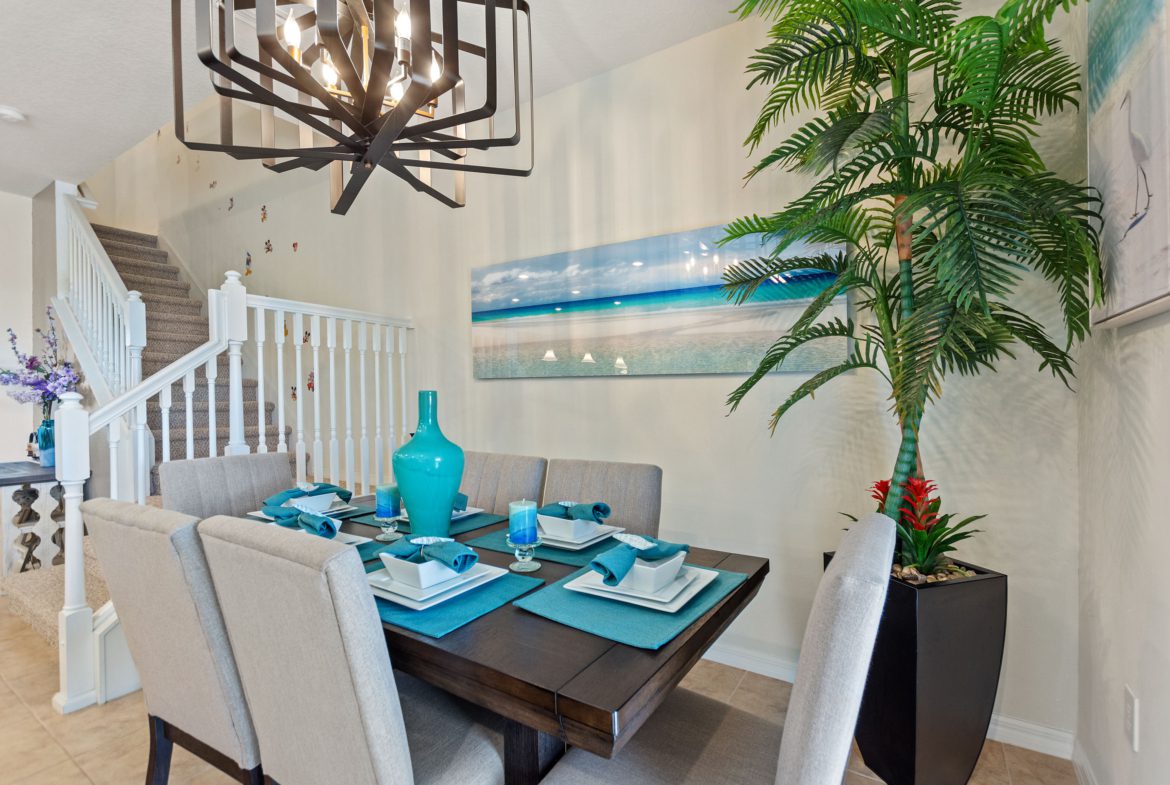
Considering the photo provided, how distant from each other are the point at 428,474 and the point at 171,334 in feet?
12.9

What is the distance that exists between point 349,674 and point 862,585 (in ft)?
2.51

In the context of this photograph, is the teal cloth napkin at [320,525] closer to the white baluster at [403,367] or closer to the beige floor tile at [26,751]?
the beige floor tile at [26,751]

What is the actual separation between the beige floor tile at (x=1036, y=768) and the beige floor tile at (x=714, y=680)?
34.7 inches

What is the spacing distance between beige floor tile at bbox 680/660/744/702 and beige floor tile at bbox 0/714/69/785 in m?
2.11

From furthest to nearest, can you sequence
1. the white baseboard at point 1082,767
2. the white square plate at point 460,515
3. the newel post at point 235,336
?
the newel post at point 235,336 < the white square plate at point 460,515 < the white baseboard at point 1082,767

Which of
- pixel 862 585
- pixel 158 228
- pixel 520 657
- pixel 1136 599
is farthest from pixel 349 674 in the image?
pixel 158 228

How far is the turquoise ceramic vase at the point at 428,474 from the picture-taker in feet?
5.07

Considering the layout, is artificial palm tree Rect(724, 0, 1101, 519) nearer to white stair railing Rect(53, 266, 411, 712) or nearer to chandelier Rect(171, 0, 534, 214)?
chandelier Rect(171, 0, 534, 214)

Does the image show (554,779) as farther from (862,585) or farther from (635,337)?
(635,337)

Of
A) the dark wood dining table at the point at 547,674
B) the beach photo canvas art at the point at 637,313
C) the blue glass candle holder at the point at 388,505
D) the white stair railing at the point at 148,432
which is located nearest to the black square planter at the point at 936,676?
the dark wood dining table at the point at 547,674

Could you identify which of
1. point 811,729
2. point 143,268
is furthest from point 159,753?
point 143,268

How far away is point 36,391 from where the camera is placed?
351 centimetres

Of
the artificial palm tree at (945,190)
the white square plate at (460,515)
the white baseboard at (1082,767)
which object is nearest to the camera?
the artificial palm tree at (945,190)

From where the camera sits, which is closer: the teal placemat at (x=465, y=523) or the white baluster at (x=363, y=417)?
the teal placemat at (x=465, y=523)
